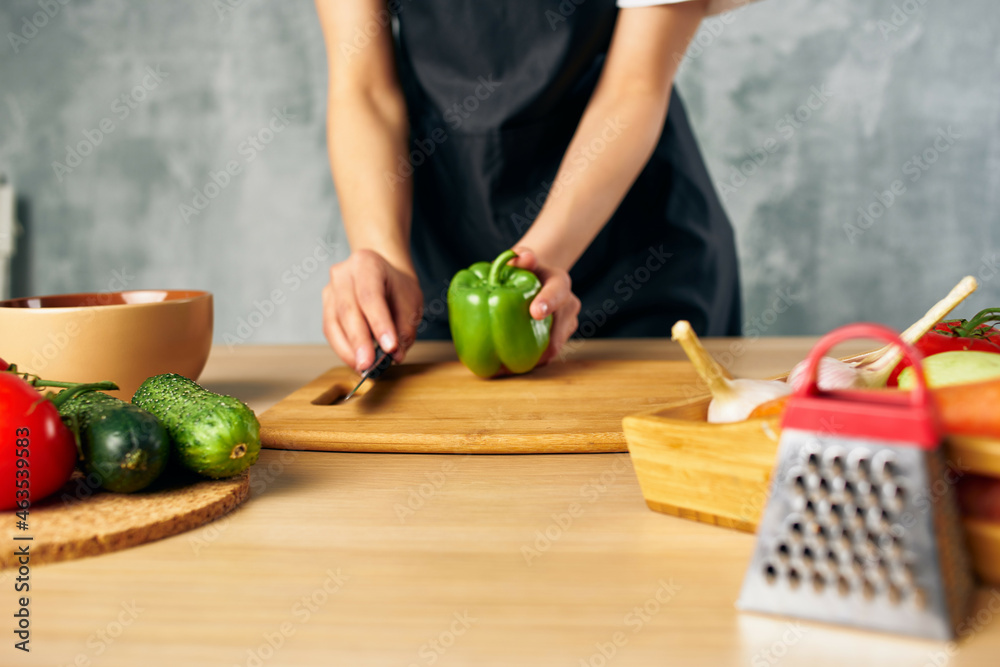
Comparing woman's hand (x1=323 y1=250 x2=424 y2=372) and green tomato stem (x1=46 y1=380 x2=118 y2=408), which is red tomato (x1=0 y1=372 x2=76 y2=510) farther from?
woman's hand (x1=323 y1=250 x2=424 y2=372)

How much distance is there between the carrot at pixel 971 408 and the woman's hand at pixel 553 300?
0.75m

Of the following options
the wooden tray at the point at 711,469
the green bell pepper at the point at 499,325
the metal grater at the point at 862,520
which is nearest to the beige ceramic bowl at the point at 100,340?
the green bell pepper at the point at 499,325

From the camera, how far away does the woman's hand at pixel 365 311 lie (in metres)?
1.20

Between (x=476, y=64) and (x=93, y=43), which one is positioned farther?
(x=93, y=43)

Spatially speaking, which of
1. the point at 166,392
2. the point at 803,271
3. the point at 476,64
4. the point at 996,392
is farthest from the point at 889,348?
the point at 803,271

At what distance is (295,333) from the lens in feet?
13.0

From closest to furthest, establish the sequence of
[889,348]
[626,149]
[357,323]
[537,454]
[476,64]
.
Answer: [889,348] → [537,454] → [357,323] → [626,149] → [476,64]

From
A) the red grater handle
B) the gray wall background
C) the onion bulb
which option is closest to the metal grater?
the red grater handle

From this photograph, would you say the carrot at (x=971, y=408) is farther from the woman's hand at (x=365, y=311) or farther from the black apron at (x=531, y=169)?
the black apron at (x=531, y=169)

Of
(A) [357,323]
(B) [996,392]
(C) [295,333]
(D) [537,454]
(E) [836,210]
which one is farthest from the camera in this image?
(C) [295,333]

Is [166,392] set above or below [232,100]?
below

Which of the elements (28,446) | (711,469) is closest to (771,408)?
(711,469)

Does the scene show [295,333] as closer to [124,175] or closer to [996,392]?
[124,175]

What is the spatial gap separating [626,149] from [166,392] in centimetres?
100
